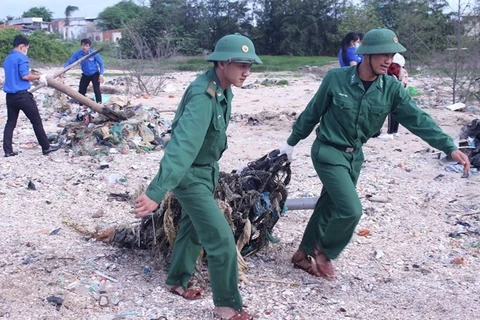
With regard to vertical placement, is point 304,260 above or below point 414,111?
below

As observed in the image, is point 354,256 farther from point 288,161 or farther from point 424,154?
point 424,154

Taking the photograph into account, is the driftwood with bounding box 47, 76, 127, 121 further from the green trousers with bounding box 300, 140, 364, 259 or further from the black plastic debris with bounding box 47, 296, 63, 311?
the black plastic debris with bounding box 47, 296, 63, 311

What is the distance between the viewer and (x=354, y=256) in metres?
4.83

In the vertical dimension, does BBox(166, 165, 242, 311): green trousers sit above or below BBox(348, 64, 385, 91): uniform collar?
below

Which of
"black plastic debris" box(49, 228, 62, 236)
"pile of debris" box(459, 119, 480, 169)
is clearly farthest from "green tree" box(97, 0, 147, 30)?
"black plastic debris" box(49, 228, 62, 236)

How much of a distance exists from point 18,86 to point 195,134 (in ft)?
18.4

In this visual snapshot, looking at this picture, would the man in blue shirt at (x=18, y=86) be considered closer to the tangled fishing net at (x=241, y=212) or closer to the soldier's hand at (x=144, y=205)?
the tangled fishing net at (x=241, y=212)

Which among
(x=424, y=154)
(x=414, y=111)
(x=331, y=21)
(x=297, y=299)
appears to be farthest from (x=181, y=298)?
(x=331, y=21)

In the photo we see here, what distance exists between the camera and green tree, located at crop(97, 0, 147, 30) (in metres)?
57.8

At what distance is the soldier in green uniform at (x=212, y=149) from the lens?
3.30 metres

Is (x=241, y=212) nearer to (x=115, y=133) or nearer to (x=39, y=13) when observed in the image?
(x=115, y=133)

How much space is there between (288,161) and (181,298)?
1.35 metres

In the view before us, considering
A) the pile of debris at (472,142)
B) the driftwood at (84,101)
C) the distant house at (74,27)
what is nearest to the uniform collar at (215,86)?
the pile of debris at (472,142)

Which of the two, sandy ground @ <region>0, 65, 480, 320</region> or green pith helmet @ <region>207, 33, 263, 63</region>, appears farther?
sandy ground @ <region>0, 65, 480, 320</region>
